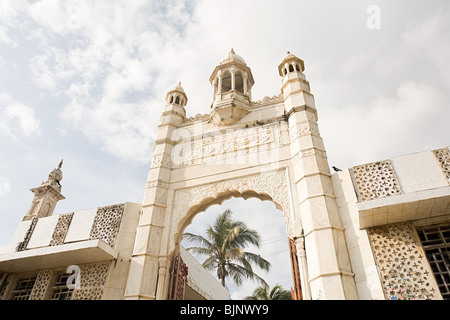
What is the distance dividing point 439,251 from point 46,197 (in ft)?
41.9

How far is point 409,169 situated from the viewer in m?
7.28

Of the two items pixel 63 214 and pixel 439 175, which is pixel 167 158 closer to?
pixel 63 214

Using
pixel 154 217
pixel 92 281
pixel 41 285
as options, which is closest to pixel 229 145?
pixel 154 217

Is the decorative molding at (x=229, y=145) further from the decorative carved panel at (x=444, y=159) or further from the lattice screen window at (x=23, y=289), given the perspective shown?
the lattice screen window at (x=23, y=289)

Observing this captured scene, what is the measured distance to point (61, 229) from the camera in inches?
379

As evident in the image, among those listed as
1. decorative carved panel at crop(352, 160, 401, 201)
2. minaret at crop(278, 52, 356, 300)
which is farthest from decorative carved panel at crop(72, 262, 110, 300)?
decorative carved panel at crop(352, 160, 401, 201)

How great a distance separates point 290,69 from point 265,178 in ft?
14.8

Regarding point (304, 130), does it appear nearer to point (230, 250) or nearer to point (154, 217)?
point (154, 217)

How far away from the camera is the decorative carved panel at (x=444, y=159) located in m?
6.91

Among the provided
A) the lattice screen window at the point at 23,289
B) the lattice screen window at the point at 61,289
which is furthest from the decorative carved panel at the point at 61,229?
the lattice screen window at the point at 23,289

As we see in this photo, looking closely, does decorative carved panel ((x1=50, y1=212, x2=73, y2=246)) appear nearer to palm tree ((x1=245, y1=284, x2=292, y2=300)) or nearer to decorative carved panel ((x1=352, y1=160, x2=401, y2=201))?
decorative carved panel ((x1=352, y1=160, x2=401, y2=201))

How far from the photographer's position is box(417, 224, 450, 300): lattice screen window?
243 inches

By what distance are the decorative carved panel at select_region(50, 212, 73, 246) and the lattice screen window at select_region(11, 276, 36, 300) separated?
1194 mm
